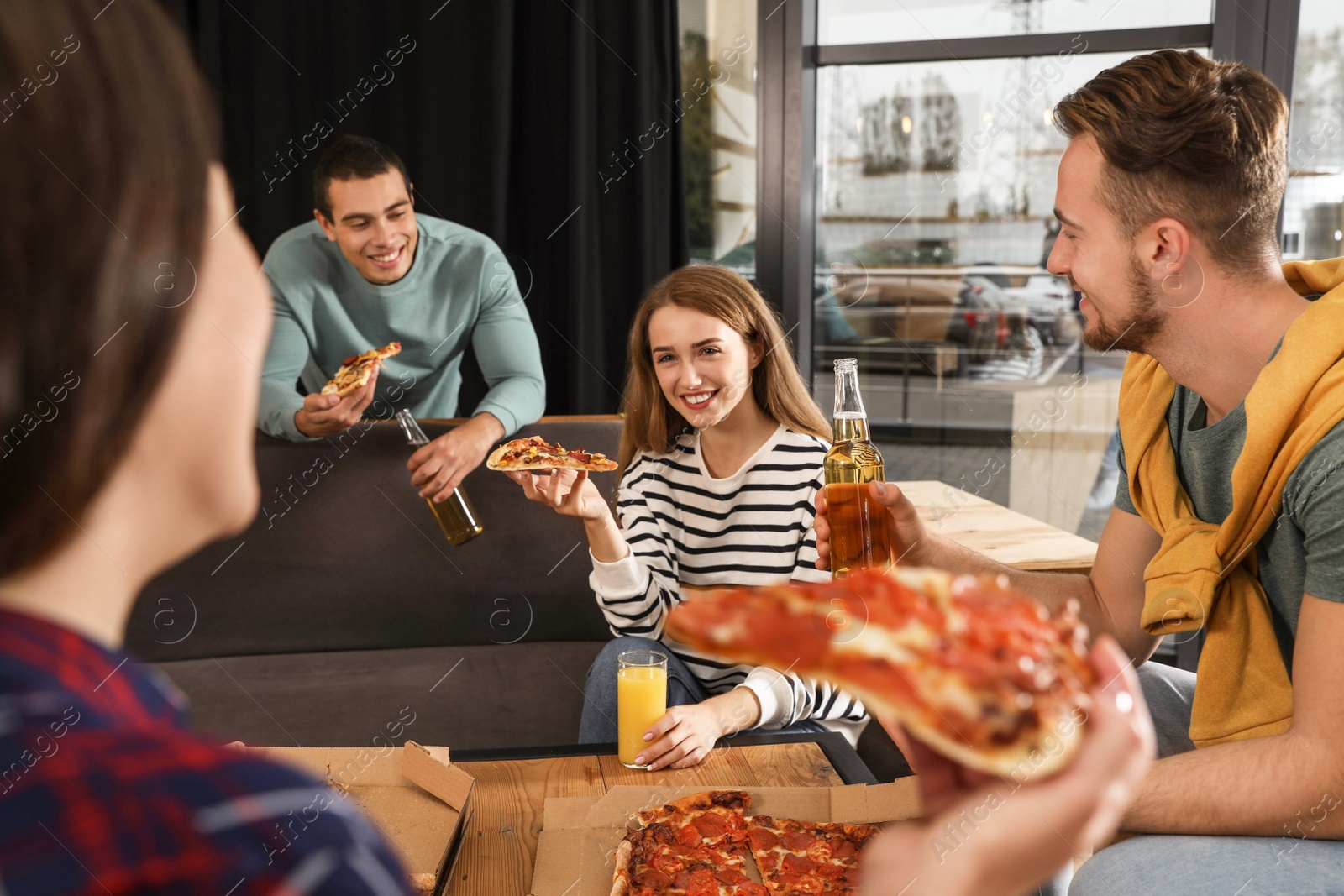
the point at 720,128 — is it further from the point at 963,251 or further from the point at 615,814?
the point at 615,814

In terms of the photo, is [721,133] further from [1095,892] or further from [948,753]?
[948,753]

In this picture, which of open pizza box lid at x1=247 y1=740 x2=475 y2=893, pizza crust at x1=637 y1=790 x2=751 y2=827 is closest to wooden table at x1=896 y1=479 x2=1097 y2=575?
pizza crust at x1=637 y1=790 x2=751 y2=827

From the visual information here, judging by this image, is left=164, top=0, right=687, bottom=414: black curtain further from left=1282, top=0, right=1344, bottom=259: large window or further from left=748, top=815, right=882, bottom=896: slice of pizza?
left=748, top=815, right=882, bottom=896: slice of pizza

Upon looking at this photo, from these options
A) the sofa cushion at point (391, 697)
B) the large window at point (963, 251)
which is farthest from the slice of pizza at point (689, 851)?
the large window at point (963, 251)

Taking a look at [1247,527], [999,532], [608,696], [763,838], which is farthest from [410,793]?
[999,532]

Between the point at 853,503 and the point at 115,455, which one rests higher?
the point at 115,455

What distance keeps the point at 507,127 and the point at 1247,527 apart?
8.96 ft

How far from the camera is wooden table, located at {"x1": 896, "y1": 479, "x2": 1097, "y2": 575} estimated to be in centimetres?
238

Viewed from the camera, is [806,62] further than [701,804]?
Yes

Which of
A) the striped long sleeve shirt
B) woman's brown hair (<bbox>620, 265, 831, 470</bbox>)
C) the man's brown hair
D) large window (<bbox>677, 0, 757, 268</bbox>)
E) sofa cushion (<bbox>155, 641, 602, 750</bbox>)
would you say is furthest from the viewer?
large window (<bbox>677, 0, 757, 268</bbox>)

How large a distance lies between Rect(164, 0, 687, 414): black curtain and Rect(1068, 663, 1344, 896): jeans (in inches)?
98.3

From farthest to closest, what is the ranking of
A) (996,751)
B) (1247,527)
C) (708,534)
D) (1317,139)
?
(1317,139) → (708,534) → (1247,527) → (996,751)

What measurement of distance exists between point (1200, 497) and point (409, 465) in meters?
1.79

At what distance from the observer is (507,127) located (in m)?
3.42
